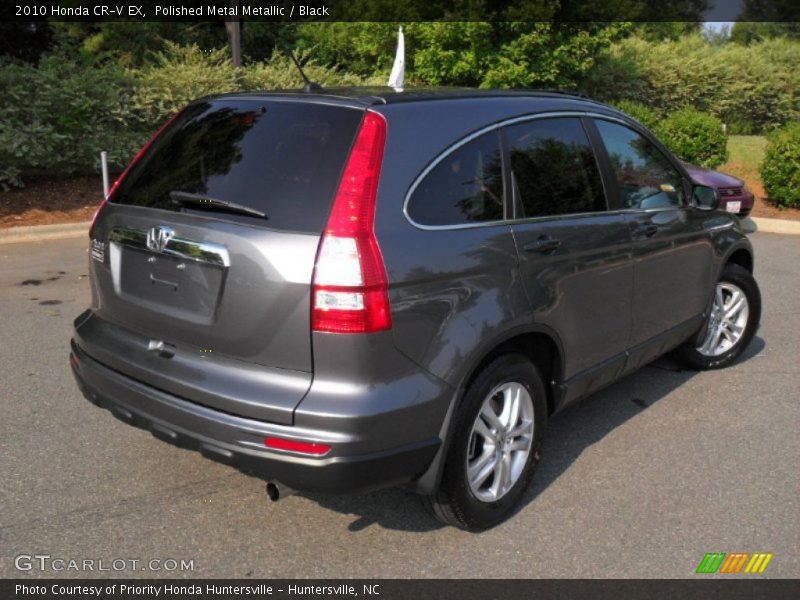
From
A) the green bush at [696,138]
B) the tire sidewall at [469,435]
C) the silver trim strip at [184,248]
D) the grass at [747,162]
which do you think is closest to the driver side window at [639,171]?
the tire sidewall at [469,435]

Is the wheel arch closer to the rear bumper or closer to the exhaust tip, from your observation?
the rear bumper

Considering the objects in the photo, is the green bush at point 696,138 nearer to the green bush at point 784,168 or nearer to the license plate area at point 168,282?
the green bush at point 784,168

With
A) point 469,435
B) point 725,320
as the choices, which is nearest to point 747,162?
point 725,320

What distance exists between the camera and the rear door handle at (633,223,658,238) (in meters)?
3.96

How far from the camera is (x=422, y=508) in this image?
11.3ft

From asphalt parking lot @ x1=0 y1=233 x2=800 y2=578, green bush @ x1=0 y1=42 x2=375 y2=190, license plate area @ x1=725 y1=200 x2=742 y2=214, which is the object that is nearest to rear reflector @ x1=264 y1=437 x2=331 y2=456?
asphalt parking lot @ x1=0 y1=233 x2=800 y2=578

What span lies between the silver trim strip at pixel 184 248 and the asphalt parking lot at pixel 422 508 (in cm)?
117

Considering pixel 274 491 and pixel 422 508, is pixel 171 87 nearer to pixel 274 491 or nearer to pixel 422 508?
pixel 422 508

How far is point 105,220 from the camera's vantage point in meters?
3.32

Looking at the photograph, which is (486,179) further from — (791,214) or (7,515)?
(791,214)

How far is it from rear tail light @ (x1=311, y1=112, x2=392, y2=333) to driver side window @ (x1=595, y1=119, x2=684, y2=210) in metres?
1.82

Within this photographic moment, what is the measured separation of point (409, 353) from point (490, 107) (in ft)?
4.02

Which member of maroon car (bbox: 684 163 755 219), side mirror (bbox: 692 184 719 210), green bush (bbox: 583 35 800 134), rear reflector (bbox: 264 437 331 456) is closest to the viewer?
rear reflector (bbox: 264 437 331 456)

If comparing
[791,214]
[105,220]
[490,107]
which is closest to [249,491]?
[105,220]
